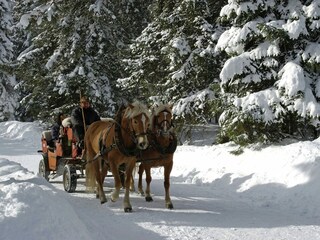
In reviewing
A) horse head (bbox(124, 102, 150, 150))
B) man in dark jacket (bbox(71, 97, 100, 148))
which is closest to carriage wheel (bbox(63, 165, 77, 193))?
man in dark jacket (bbox(71, 97, 100, 148))

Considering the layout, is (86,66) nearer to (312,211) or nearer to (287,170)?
(287,170)

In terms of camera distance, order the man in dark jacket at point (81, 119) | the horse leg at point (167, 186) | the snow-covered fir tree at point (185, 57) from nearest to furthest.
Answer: the horse leg at point (167, 186) → the man in dark jacket at point (81, 119) → the snow-covered fir tree at point (185, 57)

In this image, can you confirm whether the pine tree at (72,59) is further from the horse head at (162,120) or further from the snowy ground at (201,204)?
the horse head at (162,120)

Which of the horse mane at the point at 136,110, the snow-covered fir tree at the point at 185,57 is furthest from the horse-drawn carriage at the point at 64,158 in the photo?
the snow-covered fir tree at the point at 185,57

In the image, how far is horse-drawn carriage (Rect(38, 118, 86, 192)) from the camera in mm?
9695

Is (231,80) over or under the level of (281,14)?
under

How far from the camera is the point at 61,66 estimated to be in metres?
21.0

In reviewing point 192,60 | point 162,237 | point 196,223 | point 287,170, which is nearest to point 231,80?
point 287,170

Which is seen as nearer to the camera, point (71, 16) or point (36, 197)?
point (36, 197)

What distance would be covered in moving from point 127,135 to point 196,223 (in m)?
2.07

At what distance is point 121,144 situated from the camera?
780 cm

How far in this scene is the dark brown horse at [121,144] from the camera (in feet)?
25.0

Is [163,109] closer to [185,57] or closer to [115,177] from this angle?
[115,177]

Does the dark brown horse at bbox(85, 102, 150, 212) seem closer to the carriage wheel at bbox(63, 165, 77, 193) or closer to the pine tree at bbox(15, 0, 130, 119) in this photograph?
the carriage wheel at bbox(63, 165, 77, 193)
